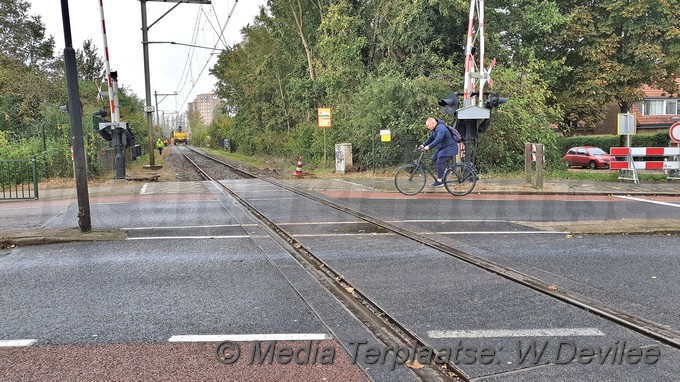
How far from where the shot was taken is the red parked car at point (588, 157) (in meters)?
29.1

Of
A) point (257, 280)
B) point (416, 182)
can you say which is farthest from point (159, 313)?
point (416, 182)

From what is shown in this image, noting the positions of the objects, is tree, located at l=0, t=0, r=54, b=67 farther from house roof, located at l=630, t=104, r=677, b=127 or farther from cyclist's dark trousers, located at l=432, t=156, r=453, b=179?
house roof, located at l=630, t=104, r=677, b=127

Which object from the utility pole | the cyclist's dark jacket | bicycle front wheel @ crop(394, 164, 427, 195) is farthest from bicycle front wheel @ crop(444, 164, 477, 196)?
the utility pole

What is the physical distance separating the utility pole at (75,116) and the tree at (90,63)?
40.8 meters

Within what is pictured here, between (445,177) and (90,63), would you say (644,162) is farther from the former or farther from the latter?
(90,63)

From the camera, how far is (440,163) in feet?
42.0

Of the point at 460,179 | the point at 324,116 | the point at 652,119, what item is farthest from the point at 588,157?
the point at 652,119

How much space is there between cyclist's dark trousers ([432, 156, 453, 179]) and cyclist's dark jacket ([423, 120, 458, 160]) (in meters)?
0.08

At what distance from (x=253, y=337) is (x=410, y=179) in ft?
32.3

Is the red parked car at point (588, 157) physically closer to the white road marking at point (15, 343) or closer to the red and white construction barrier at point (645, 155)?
the red and white construction barrier at point (645, 155)

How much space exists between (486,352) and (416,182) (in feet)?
32.0

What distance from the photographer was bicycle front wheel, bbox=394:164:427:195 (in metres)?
13.0

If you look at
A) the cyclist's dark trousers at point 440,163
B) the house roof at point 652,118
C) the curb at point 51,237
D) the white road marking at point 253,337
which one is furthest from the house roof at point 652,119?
the white road marking at point 253,337

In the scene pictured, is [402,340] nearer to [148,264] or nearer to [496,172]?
[148,264]
